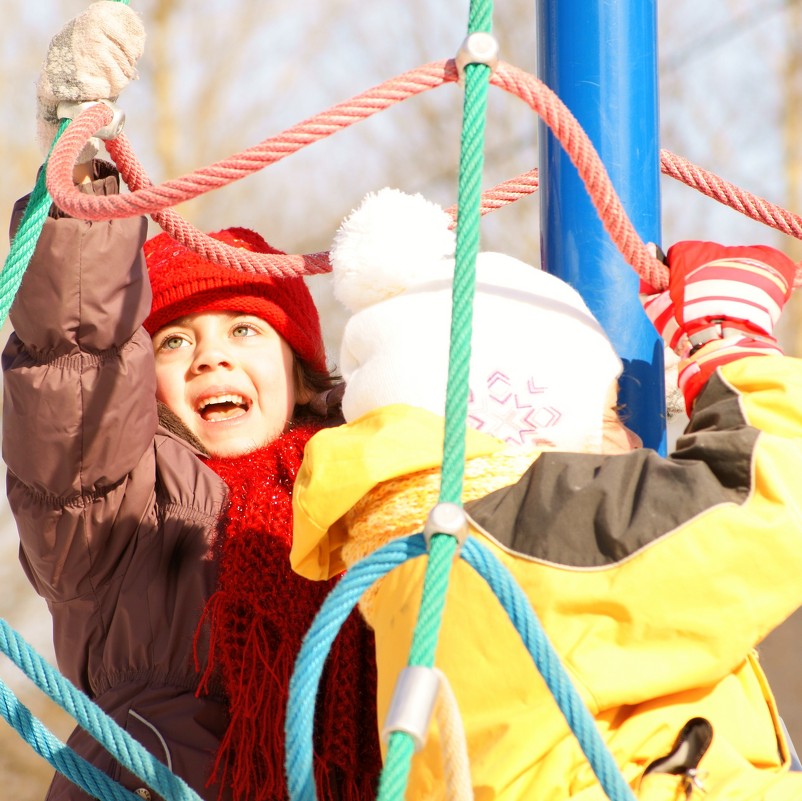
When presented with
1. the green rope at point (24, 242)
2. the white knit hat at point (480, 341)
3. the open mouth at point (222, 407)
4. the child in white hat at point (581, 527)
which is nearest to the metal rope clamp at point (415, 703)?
the child in white hat at point (581, 527)

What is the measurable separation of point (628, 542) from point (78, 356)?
0.55 metres

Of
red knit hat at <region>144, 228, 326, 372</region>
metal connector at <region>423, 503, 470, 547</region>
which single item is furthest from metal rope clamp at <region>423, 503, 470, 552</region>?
red knit hat at <region>144, 228, 326, 372</region>

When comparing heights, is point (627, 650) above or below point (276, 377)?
below

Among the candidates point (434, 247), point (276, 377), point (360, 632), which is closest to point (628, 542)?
point (434, 247)

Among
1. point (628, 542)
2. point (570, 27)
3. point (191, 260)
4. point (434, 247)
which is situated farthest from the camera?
point (191, 260)

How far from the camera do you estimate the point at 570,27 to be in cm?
118

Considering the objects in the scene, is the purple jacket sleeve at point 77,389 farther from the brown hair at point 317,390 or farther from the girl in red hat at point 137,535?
the brown hair at point 317,390

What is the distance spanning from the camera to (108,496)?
1132 millimetres

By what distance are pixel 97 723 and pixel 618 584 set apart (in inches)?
15.4

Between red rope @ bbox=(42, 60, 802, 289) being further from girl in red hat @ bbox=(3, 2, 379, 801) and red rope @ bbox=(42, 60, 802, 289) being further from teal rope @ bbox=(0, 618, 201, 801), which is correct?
teal rope @ bbox=(0, 618, 201, 801)

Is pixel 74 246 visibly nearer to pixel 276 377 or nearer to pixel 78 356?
pixel 78 356

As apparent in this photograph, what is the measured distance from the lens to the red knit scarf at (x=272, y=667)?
110 cm

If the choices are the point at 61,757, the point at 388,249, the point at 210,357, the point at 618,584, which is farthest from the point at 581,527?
the point at 210,357

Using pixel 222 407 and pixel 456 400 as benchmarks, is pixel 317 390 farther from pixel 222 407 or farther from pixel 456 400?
pixel 456 400
